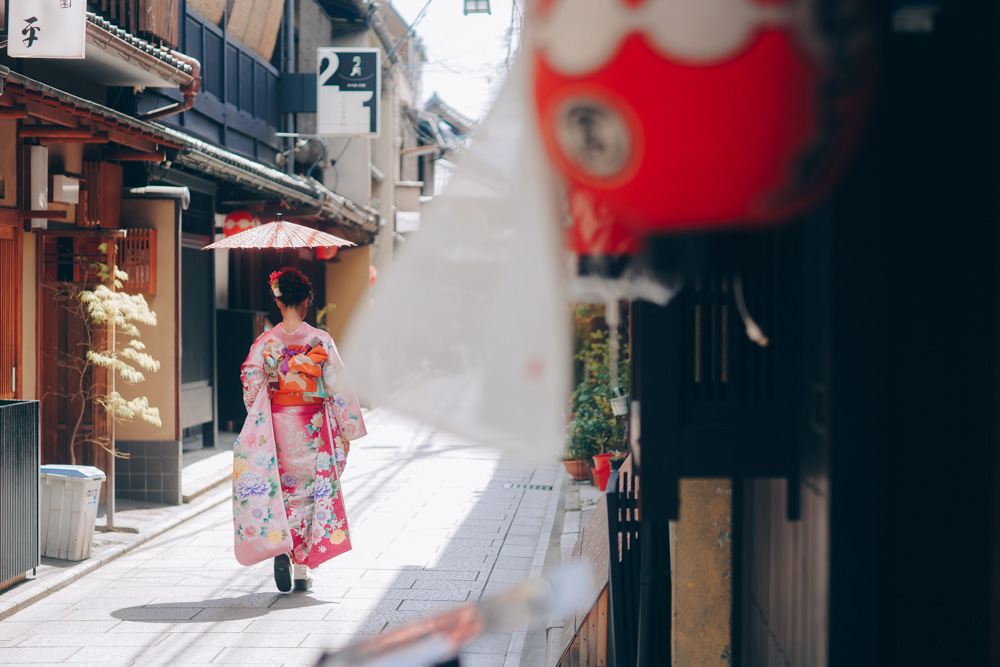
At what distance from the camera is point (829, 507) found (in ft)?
8.20

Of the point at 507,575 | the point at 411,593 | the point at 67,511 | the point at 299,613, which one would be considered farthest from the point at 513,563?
the point at 67,511

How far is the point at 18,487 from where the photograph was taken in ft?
26.8

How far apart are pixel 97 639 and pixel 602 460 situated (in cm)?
679

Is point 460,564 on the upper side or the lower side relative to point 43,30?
lower

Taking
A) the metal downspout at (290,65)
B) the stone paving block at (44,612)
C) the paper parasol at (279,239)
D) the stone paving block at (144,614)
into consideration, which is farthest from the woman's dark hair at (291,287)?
the metal downspout at (290,65)

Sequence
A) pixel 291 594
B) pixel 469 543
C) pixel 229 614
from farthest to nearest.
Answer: pixel 469 543
pixel 291 594
pixel 229 614

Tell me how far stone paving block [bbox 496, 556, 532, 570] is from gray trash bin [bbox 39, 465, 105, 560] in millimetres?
3884

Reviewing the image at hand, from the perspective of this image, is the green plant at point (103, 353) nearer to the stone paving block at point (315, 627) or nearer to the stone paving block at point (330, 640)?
the stone paving block at point (315, 627)

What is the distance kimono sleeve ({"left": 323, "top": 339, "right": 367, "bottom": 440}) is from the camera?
27.1ft

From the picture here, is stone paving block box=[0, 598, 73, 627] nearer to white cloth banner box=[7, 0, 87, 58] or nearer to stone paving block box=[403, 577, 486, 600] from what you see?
stone paving block box=[403, 577, 486, 600]

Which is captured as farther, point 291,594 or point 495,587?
point 495,587

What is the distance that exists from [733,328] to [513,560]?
688 centimetres

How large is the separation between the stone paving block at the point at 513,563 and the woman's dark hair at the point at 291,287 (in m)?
3.26

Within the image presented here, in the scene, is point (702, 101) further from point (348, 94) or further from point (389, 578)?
point (348, 94)
